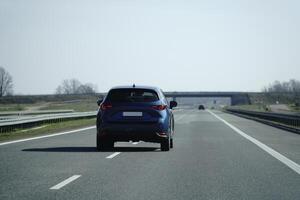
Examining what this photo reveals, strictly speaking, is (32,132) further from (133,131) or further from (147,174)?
(147,174)

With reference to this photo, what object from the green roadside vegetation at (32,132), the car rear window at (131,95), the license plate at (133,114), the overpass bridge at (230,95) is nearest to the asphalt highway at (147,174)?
the license plate at (133,114)

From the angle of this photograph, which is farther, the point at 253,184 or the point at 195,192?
the point at 253,184

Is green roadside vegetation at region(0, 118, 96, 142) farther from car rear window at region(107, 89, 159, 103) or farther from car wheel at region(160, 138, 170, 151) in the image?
car wheel at region(160, 138, 170, 151)

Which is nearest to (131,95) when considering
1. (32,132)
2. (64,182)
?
(64,182)

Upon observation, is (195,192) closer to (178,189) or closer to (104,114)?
(178,189)

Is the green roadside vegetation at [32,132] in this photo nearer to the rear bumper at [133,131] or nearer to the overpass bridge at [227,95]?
the rear bumper at [133,131]

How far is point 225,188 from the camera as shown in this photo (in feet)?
27.6

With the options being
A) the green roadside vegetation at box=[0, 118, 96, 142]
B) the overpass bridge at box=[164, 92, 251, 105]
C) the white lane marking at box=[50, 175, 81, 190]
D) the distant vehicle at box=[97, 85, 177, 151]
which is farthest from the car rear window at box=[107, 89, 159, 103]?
the overpass bridge at box=[164, 92, 251, 105]

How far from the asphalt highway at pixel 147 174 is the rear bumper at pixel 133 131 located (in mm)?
438

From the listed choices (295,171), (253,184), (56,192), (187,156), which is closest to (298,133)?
(187,156)

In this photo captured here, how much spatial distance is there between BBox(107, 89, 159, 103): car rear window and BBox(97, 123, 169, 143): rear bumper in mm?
697

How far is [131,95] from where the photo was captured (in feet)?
48.9

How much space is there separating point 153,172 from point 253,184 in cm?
217

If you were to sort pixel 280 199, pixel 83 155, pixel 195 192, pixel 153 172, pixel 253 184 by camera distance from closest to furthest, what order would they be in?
pixel 280 199 < pixel 195 192 < pixel 253 184 < pixel 153 172 < pixel 83 155
